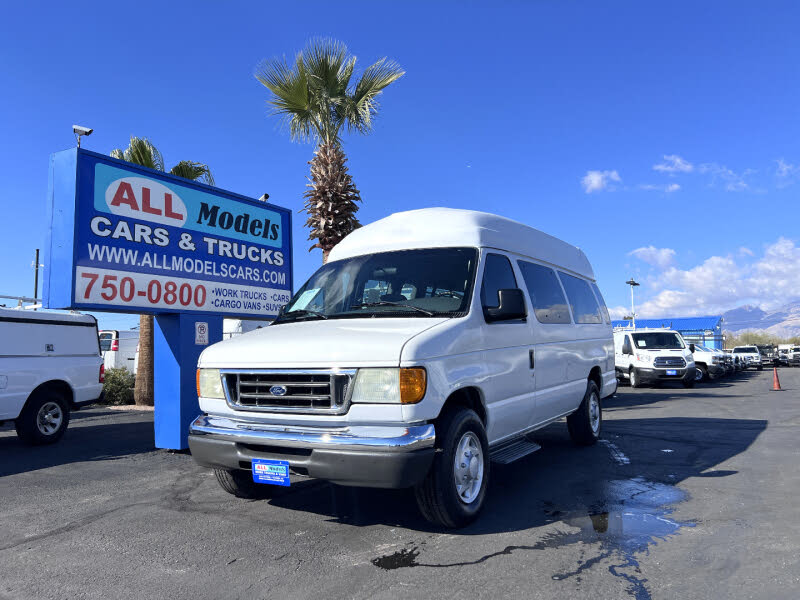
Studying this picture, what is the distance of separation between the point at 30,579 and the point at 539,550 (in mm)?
3200

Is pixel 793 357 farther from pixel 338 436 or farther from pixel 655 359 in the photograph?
pixel 338 436

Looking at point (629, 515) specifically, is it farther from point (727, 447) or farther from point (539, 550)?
point (727, 447)

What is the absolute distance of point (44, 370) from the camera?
9273mm

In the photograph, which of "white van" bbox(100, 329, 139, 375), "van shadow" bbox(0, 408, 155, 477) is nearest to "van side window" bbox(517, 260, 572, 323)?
"van shadow" bbox(0, 408, 155, 477)

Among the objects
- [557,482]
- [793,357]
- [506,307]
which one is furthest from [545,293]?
[793,357]

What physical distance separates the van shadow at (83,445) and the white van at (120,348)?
29.7ft

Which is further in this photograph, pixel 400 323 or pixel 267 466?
pixel 400 323

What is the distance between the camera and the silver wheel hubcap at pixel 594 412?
7.46 m

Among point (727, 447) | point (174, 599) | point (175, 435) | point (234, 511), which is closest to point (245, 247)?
point (175, 435)

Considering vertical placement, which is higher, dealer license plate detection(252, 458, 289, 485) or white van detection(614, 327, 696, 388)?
white van detection(614, 327, 696, 388)

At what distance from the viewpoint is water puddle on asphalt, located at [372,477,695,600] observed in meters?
3.56

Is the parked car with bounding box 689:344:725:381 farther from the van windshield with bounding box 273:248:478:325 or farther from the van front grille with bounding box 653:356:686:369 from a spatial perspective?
the van windshield with bounding box 273:248:478:325

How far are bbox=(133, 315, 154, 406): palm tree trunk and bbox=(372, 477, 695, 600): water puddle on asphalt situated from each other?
1254cm

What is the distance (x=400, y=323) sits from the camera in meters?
4.34
